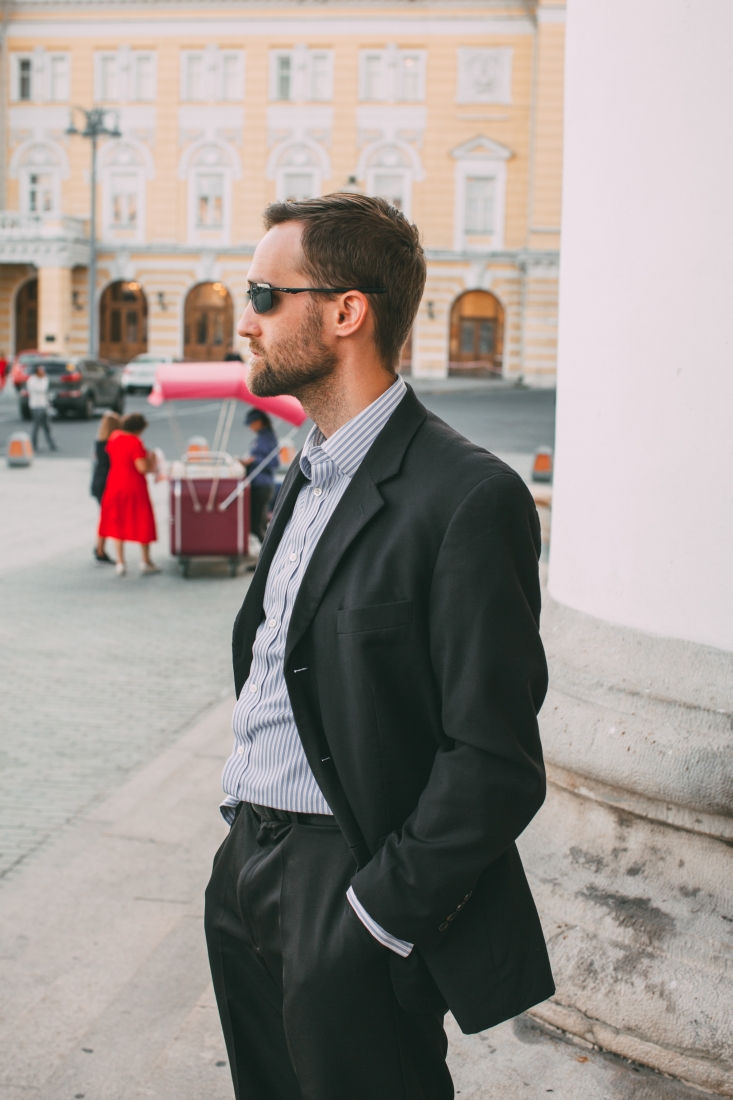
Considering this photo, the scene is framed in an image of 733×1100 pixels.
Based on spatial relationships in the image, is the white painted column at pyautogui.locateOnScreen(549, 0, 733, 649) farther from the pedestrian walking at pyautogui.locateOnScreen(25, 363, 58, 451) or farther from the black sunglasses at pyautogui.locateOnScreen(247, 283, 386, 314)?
the pedestrian walking at pyautogui.locateOnScreen(25, 363, 58, 451)

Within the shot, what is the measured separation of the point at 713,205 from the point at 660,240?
16 cm

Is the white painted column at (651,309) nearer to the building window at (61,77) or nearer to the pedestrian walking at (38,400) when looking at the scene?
the pedestrian walking at (38,400)

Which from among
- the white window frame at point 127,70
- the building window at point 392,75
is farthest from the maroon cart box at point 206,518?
the white window frame at point 127,70

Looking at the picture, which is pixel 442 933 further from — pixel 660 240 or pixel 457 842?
pixel 660 240

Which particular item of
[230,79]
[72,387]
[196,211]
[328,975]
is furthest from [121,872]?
[230,79]

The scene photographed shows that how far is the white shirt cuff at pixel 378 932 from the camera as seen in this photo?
1.76 meters

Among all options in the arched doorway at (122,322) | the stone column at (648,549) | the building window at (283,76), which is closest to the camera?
the stone column at (648,549)

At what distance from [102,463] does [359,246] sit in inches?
401

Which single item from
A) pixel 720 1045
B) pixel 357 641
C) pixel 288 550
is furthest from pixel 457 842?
pixel 720 1045

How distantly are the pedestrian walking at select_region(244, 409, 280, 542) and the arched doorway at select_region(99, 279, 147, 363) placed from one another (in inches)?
1543

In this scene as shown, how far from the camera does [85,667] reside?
303 inches

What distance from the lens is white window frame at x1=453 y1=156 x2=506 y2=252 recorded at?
46.2 metres

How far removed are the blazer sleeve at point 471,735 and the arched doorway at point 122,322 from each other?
49.4 metres

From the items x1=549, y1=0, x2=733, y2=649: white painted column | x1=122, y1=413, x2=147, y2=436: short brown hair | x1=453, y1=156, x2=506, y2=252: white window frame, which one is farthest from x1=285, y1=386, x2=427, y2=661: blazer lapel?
x1=453, y1=156, x2=506, y2=252: white window frame
